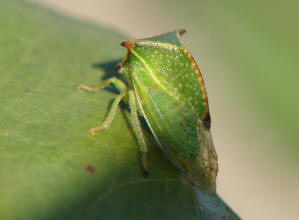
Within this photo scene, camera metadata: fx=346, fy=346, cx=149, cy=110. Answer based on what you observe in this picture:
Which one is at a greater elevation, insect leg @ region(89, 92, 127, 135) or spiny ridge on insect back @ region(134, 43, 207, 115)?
spiny ridge on insect back @ region(134, 43, 207, 115)

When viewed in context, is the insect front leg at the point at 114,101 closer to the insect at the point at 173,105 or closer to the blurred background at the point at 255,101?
the insect at the point at 173,105

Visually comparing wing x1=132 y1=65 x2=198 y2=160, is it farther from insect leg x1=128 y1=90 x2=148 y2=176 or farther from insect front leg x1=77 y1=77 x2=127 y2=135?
insect front leg x1=77 y1=77 x2=127 y2=135

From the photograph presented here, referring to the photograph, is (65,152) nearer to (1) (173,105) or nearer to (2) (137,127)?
(2) (137,127)

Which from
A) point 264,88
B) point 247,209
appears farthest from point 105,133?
point 264,88

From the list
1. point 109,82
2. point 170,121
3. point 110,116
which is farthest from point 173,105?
point 109,82

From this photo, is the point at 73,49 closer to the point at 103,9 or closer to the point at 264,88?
the point at 264,88

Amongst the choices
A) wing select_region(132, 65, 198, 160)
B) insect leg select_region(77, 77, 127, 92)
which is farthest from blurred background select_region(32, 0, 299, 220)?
wing select_region(132, 65, 198, 160)
